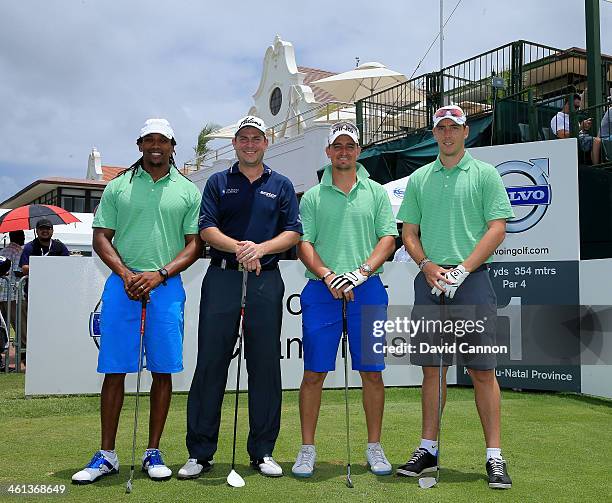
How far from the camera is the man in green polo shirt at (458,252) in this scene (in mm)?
4441

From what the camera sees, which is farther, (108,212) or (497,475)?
(108,212)

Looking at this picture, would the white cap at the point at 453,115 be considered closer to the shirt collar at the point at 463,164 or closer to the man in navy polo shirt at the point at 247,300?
the shirt collar at the point at 463,164

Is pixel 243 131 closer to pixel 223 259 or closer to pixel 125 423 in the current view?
pixel 223 259

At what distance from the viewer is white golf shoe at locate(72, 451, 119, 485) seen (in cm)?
420

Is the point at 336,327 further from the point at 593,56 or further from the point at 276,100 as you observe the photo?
the point at 276,100

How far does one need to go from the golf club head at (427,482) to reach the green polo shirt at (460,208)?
125cm

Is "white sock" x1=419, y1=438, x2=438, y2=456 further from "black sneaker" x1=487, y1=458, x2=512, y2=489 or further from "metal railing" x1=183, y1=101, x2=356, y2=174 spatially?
"metal railing" x1=183, y1=101, x2=356, y2=174

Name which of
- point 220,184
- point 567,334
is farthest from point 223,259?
point 567,334

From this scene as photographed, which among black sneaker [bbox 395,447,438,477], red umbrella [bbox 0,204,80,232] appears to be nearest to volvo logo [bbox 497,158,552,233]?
black sneaker [bbox 395,447,438,477]

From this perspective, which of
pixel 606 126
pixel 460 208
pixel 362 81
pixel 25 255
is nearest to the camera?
pixel 460 208

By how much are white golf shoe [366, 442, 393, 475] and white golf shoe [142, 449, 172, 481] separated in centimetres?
121

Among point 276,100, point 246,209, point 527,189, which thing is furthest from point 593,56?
point 276,100

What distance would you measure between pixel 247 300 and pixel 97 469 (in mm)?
1286

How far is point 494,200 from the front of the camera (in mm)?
4504
